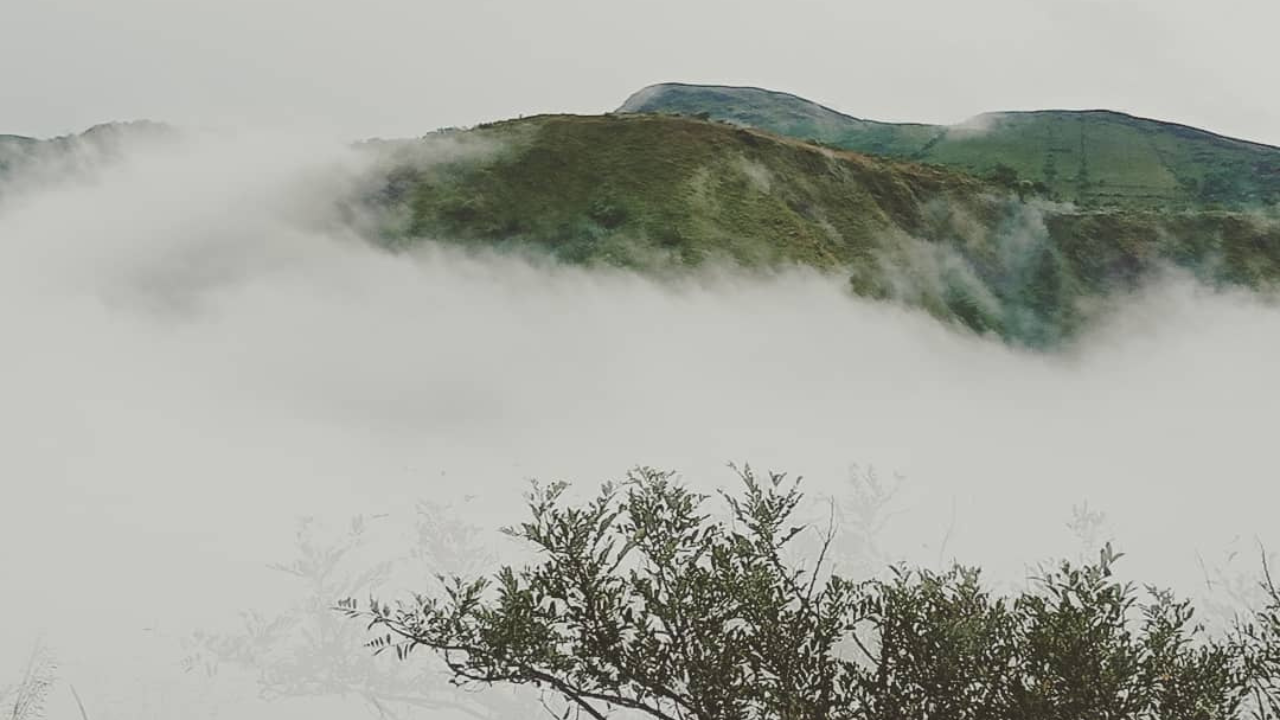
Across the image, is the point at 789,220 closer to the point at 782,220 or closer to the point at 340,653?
the point at 782,220

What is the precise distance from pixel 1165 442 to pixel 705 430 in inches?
3208

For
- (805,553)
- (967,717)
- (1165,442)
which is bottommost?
(1165,442)

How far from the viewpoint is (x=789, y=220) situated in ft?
385

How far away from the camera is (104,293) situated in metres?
160

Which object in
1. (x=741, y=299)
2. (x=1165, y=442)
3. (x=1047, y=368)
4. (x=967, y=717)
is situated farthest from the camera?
(x=1165, y=442)

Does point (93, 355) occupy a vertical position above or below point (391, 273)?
below

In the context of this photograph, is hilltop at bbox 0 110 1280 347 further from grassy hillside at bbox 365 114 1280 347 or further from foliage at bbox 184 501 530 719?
foliage at bbox 184 501 530 719

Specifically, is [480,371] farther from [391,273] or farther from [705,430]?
[705,430]

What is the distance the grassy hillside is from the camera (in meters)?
115

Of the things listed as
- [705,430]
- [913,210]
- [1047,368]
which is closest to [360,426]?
[705,430]

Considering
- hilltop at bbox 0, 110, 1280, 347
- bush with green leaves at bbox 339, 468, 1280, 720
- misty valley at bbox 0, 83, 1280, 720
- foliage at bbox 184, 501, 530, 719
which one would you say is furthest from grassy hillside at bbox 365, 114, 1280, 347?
bush with green leaves at bbox 339, 468, 1280, 720

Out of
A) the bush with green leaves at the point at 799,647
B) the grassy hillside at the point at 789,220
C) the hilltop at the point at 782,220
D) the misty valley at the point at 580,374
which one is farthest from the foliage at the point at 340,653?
the hilltop at the point at 782,220

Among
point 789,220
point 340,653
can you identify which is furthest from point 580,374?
point 340,653

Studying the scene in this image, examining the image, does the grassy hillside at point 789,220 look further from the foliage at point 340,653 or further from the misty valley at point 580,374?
the foliage at point 340,653
